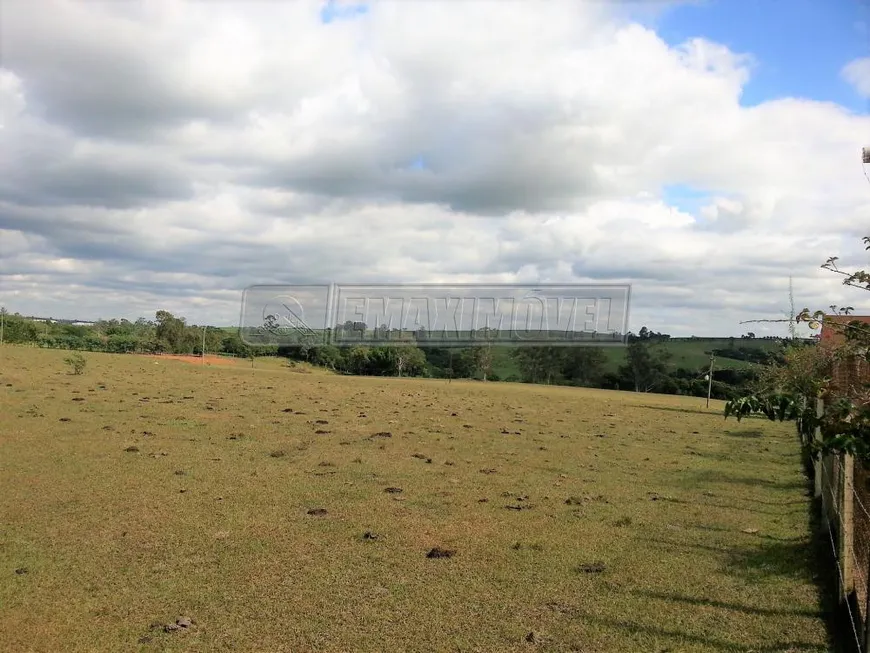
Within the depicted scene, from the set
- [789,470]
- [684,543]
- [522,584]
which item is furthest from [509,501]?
[789,470]

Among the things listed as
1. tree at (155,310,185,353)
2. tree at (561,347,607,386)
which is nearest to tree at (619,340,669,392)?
tree at (561,347,607,386)

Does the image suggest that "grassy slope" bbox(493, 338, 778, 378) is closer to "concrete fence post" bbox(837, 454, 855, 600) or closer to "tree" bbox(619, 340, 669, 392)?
"tree" bbox(619, 340, 669, 392)

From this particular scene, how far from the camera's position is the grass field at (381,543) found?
18.8 feet

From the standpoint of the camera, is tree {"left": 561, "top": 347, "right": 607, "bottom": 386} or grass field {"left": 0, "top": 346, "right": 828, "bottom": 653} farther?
tree {"left": 561, "top": 347, "right": 607, "bottom": 386}

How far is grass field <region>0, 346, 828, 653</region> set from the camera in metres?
5.74

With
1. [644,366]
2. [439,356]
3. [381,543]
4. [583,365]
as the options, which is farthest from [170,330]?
[381,543]

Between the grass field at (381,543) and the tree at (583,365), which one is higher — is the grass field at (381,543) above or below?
below

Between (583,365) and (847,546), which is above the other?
(583,365)

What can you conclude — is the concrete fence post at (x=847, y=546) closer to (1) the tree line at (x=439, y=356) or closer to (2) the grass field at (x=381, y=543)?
(2) the grass field at (x=381, y=543)

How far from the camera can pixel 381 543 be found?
26.9 feet

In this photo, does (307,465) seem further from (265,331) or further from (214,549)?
(265,331)

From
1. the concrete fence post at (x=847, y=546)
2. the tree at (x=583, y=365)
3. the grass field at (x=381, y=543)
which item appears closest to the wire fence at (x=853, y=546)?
the concrete fence post at (x=847, y=546)

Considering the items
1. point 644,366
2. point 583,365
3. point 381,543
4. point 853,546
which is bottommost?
point 381,543

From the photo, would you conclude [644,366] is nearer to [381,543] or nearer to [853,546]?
[853,546]
